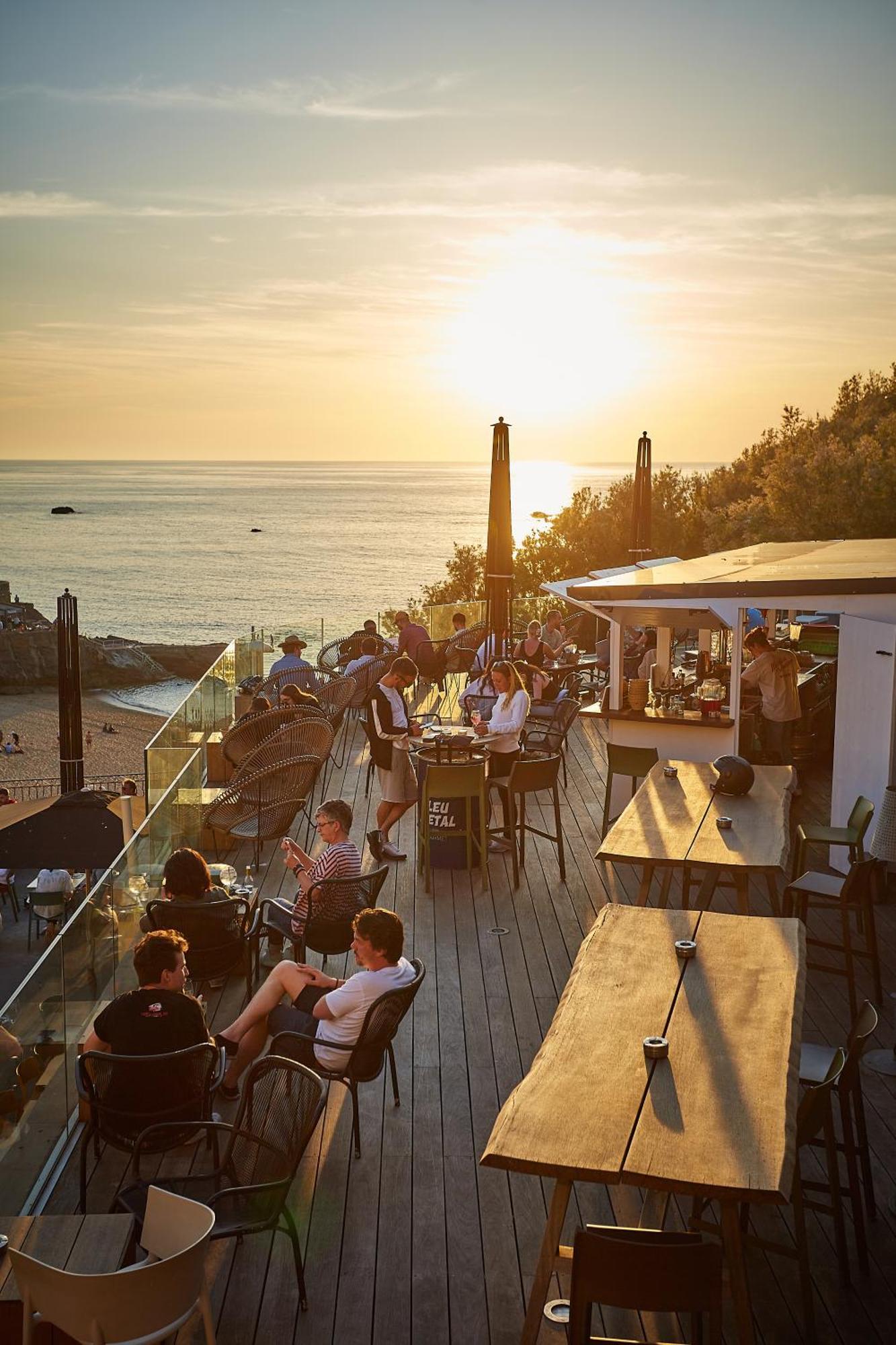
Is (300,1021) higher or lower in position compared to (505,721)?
lower

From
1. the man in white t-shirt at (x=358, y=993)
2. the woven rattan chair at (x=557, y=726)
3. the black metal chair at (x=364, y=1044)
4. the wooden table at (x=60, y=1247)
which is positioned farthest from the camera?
the woven rattan chair at (x=557, y=726)

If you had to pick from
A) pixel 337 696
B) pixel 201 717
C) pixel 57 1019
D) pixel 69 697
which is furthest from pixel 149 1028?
pixel 337 696

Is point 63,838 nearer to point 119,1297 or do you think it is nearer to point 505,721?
point 505,721

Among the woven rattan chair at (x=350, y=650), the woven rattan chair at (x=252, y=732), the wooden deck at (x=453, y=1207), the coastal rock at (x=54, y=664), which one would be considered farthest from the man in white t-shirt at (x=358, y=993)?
the coastal rock at (x=54, y=664)

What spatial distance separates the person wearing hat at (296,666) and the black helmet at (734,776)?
650 centimetres

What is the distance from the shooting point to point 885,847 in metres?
7.21

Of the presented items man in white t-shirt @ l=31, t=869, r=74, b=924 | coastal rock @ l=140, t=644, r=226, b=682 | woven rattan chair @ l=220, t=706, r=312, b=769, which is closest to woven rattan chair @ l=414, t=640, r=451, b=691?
woven rattan chair @ l=220, t=706, r=312, b=769

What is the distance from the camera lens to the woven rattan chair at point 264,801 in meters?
8.93

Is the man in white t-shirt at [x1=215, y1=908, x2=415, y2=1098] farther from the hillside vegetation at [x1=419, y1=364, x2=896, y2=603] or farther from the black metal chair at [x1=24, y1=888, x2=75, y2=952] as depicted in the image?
the hillside vegetation at [x1=419, y1=364, x2=896, y2=603]

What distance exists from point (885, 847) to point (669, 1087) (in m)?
3.71

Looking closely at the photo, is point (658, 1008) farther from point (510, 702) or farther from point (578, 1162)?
point (510, 702)

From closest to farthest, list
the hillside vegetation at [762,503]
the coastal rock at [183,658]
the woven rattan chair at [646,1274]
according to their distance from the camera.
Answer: the woven rattan chair at [646,1274]
the hillside vegetation at [762,503]
the coastal rock at [183,658]

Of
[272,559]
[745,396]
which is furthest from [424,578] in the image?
[745,396]

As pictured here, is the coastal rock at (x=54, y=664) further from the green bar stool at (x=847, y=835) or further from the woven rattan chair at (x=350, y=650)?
the green bar stool at (x=847, y=835)
